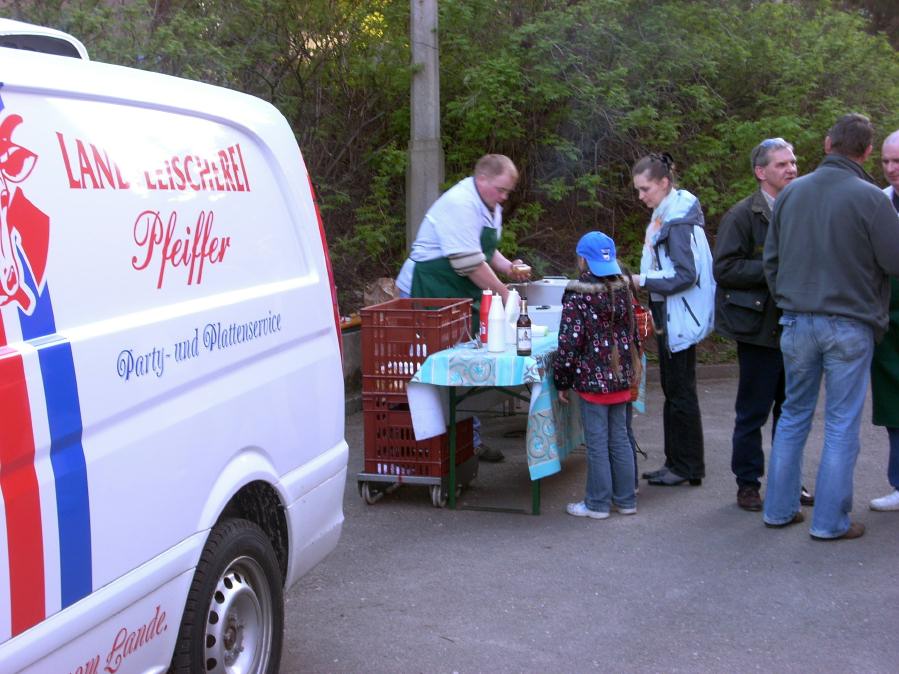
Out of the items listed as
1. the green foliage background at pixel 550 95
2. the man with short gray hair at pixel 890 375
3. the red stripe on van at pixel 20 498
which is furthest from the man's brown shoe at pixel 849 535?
the green foliage background at pixel 550 95

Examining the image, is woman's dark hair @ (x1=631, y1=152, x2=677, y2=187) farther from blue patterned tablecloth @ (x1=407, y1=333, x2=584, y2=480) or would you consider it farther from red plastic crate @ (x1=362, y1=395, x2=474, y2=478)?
red plastic crate @ (x1=362, y1=395, x2=474, y2=478)

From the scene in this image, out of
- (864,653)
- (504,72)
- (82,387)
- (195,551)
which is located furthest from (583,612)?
(504,72)

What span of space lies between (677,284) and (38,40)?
373cm

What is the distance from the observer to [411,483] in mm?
6395

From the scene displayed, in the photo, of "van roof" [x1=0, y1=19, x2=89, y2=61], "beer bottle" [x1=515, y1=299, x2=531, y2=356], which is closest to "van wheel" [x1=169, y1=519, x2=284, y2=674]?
"van roof" [x1=0, y1=19, x2=89, y2=61]

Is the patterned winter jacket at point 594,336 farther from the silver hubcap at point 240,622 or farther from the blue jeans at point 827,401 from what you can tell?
the silver hubcap at point 240,622

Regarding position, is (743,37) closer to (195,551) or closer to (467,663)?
(467,663)

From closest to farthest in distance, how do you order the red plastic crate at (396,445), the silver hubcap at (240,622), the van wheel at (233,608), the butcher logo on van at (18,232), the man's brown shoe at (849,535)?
the butcher logo on van at (18,232) < the van wheel at (233,608) < the silver hubcap at (240,622) < the man's brown shoe at (849,535) < the red plastic crate at (396,445)

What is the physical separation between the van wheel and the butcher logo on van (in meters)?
1.10

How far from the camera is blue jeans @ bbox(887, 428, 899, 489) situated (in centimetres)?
626

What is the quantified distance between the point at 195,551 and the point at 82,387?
29.1 inches

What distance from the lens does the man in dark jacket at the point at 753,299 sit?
609cm

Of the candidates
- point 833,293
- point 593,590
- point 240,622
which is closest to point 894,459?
point 833,293

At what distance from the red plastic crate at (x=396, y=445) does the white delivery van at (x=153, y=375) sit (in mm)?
2153
